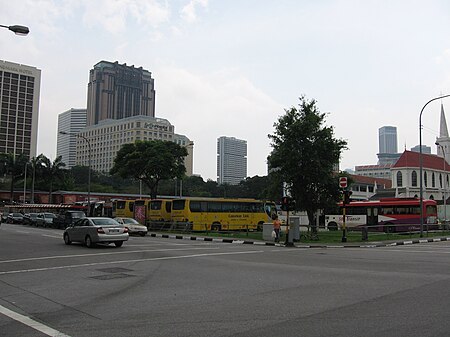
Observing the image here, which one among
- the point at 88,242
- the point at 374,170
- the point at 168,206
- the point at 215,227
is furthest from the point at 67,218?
the point at 374,170

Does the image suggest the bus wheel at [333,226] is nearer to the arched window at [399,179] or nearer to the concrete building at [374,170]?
the arched window at [399,179]

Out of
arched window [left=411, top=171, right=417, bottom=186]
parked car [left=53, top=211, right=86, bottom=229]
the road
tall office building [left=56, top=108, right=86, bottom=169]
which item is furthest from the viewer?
tall office building [left=56, top=108, right=86, bottom=169]

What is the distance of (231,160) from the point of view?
165 m

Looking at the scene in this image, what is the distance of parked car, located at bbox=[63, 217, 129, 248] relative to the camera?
74.0ft

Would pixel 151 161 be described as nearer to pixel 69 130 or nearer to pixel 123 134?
pixel 123 134

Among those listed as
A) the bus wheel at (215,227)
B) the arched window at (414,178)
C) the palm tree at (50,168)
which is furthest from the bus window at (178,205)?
the arched window at (414,178)

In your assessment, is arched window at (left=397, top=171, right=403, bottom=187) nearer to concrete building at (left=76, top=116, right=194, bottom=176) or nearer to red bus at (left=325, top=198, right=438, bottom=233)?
concrete building at (left=76, top=116, right=194, bottom=176)

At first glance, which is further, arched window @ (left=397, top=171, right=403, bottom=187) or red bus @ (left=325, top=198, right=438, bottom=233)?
arched window @ (left=397, top=171, right=403, bottom=187)

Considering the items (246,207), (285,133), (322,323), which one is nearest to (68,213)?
(246,207)

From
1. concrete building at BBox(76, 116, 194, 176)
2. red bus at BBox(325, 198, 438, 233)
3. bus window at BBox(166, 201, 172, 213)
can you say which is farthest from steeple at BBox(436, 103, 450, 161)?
bus window at BBox(166, 201, 172, 213)

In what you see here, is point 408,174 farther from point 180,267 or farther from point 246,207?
point 180,267

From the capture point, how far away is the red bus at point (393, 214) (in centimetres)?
4353

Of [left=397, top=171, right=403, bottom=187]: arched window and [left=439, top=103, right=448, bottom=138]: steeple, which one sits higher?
[left=439, top=103, right=448, bottom=138]: steeple

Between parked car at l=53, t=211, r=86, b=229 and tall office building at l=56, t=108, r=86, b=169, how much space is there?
94990 millimetres
